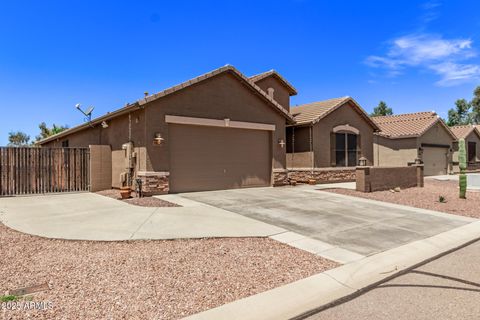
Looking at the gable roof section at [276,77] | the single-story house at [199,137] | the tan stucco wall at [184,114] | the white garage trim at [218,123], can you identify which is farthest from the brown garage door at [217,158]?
the gable roof section at [276,77]

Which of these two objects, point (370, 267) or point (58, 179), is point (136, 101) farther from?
point (370, 267)

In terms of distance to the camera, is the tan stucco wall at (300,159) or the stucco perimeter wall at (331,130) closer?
the tan stucco wall at (300,159)

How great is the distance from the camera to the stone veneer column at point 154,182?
12.2 metres

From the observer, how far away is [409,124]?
94.5ft

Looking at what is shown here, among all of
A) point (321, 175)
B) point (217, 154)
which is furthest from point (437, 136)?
point (217, 154)

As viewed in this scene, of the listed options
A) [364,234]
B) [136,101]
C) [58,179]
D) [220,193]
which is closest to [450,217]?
[364,234]

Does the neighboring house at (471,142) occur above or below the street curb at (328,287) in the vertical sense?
above

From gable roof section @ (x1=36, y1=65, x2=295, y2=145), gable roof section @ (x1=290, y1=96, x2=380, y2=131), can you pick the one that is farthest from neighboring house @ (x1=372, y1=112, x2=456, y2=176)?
gable roof section @ (x1=36, y1=65, x2=295, y2=145)

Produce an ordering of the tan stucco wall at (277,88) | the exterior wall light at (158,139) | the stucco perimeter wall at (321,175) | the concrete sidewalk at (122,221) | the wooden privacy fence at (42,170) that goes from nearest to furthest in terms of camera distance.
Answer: the concrete sidewalk at (122,221) → the exterior wall light at (158,139) → the wooden privacy fence at (42,170) → the stucco perimeter wall at (321,175) → the tan stucco wall at (277,88)

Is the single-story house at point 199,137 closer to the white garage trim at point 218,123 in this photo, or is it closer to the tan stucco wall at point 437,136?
the white garage trim at point 218,123

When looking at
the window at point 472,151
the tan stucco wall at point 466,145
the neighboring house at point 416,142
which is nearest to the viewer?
the neighboring house at point 416,142

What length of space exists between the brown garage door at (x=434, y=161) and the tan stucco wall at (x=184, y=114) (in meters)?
18.5

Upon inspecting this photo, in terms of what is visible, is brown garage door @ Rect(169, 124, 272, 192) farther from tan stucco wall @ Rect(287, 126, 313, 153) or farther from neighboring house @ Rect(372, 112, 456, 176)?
neighboring house @ Rect(372, 112, 456, 176)

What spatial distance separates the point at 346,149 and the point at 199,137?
35.4 ft
